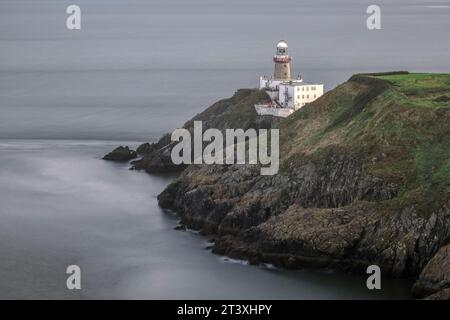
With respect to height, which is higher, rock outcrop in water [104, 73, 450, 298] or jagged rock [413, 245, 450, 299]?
rock outcrop in water [104, 73, 450, 298]

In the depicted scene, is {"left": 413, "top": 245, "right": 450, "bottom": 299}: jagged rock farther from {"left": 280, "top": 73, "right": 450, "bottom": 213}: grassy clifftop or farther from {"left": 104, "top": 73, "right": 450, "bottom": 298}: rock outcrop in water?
{"left": 280, "top": 73, "right": 450, "bottom": 213}: grassy clifftop

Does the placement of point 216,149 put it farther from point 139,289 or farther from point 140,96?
point 140,96

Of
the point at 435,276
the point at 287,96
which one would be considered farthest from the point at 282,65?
the point at 435,276

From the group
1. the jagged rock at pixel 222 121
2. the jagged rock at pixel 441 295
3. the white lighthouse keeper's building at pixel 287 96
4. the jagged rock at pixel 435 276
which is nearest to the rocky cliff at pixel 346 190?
the jagged rock at pixel 435 276

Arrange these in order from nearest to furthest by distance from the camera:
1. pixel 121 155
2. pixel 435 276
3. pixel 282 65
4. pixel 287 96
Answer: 1. pixel 435 276
2. pixel 287 96
3. pixel 282 65
4. pixel 121 155

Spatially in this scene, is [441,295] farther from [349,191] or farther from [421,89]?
[421,89]

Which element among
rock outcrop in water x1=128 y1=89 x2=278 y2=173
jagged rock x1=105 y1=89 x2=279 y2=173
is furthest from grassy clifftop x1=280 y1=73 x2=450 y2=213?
rock outcrop in water x1=128 y1=89 x2=278 y2=173
